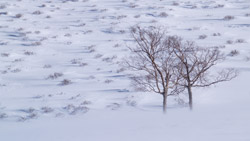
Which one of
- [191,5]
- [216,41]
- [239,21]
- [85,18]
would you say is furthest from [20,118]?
[191,5]

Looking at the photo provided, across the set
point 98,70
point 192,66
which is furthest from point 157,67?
point 98,70

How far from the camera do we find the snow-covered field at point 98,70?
2.51m

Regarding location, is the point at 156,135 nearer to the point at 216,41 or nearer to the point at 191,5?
the point at 216,41

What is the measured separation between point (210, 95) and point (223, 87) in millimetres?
714

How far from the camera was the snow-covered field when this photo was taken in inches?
98.6

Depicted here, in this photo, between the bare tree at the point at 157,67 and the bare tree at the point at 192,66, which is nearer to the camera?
the bare tree at the point at 157,67

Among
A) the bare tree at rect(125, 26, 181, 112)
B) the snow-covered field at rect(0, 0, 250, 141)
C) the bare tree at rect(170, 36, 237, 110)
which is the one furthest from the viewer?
the bare tree at rect(170, 36, 237, 110)

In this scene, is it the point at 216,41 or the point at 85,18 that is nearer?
the point at 216,41

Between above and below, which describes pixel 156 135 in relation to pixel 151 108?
above

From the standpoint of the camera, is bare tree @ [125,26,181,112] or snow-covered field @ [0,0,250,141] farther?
bare tree @ [125,26,181,112]

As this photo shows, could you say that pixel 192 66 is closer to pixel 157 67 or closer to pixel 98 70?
pixel 157 67

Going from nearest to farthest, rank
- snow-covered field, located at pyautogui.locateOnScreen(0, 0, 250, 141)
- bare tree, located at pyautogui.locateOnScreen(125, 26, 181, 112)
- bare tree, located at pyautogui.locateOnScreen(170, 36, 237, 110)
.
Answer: snow-covered field, located at pyautogui.locateOnScreen(0, 0, 250, 141) → bare tree, located at pyautogui.locateOnScreen(125, 26, 181, 112) → bare tree, located at pyautogui.locateOnScreen(170, 36, 237, 110)

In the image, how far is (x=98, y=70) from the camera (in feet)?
34.5

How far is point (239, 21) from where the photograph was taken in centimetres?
1525
